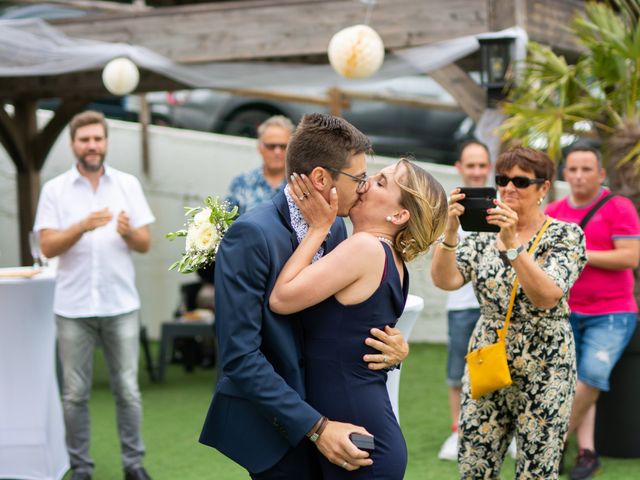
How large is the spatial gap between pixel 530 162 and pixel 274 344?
1725mm

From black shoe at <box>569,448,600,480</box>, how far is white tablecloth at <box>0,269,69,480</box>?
8.64 ft

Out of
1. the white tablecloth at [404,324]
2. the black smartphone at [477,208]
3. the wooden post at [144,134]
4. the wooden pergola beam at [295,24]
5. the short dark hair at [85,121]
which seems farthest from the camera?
the wooden post at [144,134]

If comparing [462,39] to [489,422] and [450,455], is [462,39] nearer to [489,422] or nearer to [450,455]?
[450,455]

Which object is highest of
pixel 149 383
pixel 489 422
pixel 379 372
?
pixel 379 372

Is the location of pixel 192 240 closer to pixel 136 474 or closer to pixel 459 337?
pixel 136 474

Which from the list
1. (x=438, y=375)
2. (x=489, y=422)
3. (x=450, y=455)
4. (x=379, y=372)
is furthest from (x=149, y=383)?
(x=379, y=372)

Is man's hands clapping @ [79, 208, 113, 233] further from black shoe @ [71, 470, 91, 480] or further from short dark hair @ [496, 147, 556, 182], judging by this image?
short dark hair @ [496, 147, 556, 182]

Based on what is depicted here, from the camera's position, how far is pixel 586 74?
6426mm

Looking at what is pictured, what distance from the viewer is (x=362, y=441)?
2412 millimetres

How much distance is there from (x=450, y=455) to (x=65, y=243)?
234 centimetres

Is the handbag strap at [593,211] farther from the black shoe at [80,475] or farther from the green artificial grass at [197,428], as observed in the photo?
the black shoe at [80,475]

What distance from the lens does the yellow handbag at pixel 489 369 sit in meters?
3.54

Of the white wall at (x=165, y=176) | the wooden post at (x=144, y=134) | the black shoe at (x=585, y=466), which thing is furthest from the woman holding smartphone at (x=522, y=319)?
the wooden post at (x=144, y=134)

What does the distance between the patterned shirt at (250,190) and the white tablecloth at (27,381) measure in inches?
48.8
